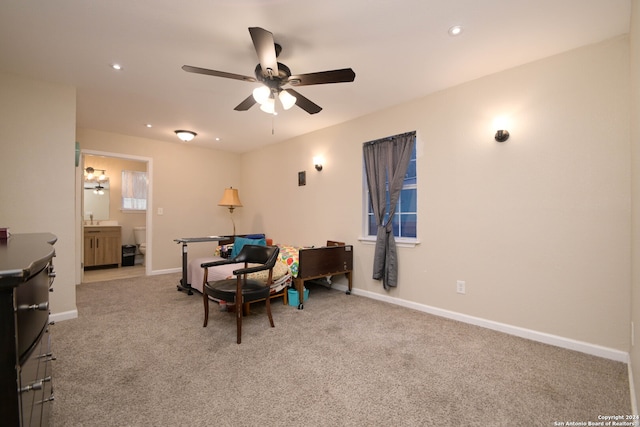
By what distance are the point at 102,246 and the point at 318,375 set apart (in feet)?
18.5

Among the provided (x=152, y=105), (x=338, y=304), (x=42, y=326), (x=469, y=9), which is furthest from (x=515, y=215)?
(x=152, y=105)

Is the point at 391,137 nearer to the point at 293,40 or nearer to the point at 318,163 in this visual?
the point at 318,163

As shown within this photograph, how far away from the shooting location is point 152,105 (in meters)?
3.45

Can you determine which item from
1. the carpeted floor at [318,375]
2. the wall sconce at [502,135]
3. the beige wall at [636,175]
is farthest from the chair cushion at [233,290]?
the wall sconce at [502,135]

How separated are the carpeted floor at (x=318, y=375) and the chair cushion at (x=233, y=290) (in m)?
0.34

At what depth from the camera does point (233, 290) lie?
98.3 inches

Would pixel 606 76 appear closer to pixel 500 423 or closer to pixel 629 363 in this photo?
pixel 629 363

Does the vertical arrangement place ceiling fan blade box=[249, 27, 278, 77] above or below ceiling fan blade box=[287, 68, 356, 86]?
above

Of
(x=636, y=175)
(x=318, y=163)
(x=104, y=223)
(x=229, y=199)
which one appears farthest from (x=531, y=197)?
(x=104, y=223)

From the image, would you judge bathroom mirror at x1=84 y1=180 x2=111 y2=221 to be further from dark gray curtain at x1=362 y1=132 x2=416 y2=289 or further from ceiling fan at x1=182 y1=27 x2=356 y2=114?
dark gray curtain at x1=362 y1=132 x2=416 y2=289

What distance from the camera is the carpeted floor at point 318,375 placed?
60.3 inches

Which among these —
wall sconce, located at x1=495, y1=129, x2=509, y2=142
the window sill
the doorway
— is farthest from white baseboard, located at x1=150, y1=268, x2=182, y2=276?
wall sconce, located at x1=495, y1=129, x2=509, y2=142

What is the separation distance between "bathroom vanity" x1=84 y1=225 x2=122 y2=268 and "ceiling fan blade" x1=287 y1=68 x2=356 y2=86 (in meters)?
5.44

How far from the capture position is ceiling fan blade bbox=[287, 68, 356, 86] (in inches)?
76.7
